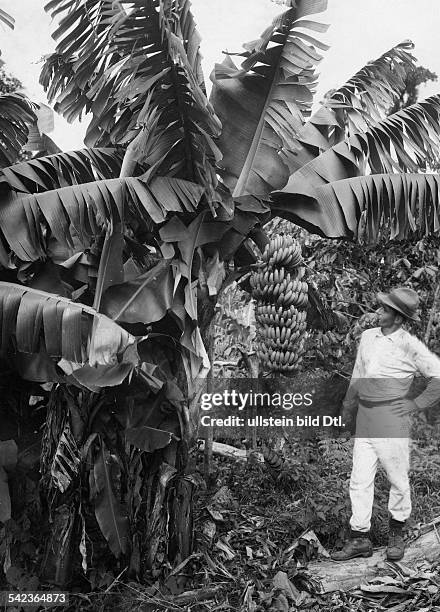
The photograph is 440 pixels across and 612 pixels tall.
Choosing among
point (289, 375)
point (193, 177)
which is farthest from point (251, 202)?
point (289, 375)

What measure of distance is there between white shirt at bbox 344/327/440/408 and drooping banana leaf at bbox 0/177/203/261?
1285 millimetres

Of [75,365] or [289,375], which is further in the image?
[289,375]

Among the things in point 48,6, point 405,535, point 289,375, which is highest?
point 48,6

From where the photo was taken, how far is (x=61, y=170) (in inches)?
118

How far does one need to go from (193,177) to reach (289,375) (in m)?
1.14

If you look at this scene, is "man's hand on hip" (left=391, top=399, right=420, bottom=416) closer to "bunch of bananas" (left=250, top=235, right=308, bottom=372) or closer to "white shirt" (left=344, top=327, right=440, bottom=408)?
"white shirt" (left=344, top=327, right=440, bottom=408)

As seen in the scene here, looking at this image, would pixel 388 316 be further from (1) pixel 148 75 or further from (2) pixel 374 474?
(1) pixel 148 75

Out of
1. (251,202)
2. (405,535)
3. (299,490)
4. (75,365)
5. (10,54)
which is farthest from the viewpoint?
(10,54)

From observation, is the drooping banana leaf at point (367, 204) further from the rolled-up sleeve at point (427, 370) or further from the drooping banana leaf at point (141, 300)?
the drooping banana leaf at point (141, 300)

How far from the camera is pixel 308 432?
3.26m

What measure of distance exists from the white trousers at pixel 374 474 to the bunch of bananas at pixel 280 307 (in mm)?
579

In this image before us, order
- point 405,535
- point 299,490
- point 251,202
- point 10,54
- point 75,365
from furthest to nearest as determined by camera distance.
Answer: point 10,54
point 299,490
point 405,535
point 251,202
point 75,365

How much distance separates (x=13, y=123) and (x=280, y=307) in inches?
70.5

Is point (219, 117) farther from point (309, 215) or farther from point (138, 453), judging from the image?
point (138, 453)
